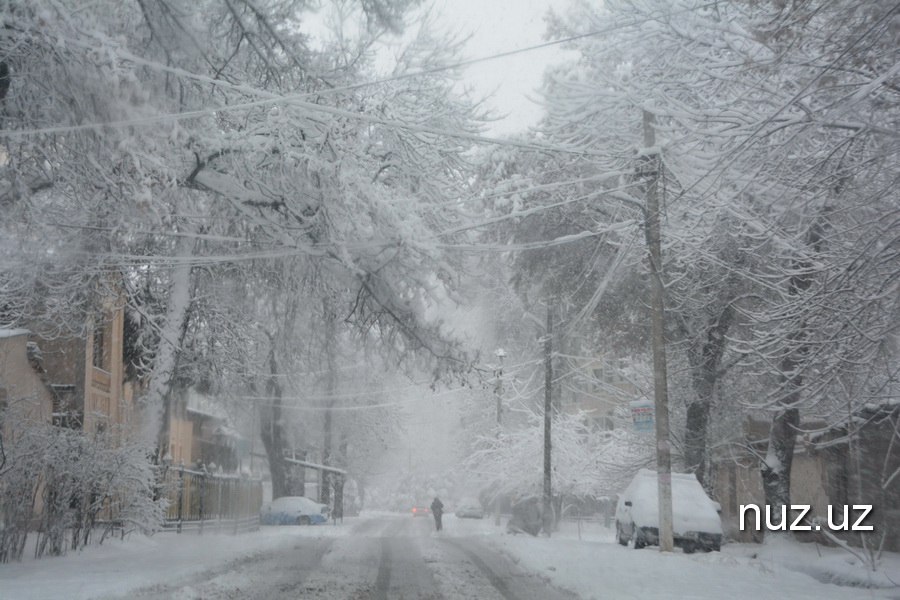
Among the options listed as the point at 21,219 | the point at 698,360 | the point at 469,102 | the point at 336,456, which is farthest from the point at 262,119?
the point at 336,456

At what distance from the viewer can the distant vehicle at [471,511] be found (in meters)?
68.4

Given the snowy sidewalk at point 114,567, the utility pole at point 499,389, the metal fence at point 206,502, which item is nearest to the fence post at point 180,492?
the metal fence at point 206,502

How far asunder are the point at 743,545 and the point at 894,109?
14.7 metres

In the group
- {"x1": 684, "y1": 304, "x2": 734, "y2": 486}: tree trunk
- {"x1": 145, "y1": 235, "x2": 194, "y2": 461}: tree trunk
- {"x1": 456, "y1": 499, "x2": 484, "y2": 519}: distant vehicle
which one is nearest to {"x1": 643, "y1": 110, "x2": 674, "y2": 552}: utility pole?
{"x1": 684, "y1": 304, "x2": 734, "y2": 486}: tree trunk

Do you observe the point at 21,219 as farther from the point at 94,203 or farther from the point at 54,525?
the point at 54,525

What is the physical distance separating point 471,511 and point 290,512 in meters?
29.0

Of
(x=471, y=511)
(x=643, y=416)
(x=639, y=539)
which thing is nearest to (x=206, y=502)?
(x=639, y=539)

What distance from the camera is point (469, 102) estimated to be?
1936 centimetres

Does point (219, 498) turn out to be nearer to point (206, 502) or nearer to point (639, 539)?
point (206, 502)

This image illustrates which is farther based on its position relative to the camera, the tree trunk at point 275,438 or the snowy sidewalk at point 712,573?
the tree trunk at point 275,438

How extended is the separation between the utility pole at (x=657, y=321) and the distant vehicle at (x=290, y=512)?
88.8ft

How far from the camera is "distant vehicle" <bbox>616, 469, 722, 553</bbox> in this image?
1936 centimetres

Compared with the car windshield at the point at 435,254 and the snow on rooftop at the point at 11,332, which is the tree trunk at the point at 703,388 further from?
the snow on rooftop at the point at 11,332

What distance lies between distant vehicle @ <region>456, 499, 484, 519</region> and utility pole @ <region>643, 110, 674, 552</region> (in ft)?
170
